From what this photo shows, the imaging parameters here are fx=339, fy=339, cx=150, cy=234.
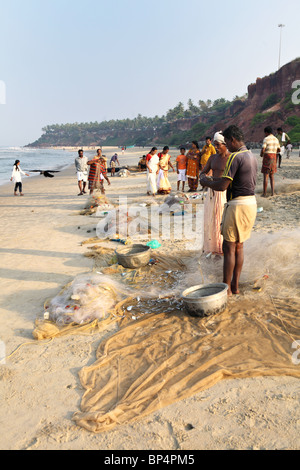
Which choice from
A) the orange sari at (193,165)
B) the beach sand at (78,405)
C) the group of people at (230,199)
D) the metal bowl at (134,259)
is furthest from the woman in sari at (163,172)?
the beach sand at (78,405)

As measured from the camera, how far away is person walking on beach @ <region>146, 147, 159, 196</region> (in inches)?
430

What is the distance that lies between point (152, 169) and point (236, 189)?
24.9ft

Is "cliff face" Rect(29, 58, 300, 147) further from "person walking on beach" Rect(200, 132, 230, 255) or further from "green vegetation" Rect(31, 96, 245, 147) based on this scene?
"person walking on beach" Rect(200, 132, 230, 255)

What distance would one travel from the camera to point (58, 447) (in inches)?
84.2

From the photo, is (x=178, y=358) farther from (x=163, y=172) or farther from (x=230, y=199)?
(x=163, y=172)

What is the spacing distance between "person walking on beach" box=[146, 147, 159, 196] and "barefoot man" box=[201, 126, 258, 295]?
282 inches

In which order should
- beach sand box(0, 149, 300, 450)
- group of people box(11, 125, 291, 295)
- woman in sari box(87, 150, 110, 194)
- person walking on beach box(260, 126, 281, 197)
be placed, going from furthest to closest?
woman in sari box(87, 150, 110, 194) → person walking on beach box(260, 126, 281, 197) → group of people box(11, 125, 291, 295) → beach sand box(0, 149, 300, 450)

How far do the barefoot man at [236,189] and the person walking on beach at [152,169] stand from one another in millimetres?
7164

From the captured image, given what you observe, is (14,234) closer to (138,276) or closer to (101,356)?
(138,276)

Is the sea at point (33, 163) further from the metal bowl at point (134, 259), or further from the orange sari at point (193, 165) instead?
the metal bowl at point (134, 259)

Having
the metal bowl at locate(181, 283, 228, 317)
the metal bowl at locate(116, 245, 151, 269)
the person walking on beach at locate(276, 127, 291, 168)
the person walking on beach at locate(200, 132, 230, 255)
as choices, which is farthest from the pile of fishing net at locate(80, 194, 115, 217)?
the person walking on beach at locate(276, 127, 291, 168)

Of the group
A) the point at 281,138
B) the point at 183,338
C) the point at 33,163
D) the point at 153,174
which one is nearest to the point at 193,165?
the point at 153,174

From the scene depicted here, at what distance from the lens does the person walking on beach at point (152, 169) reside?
1091cm

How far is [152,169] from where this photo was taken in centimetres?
1099
